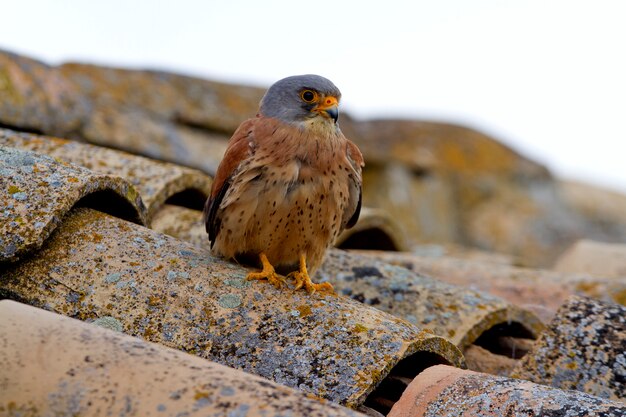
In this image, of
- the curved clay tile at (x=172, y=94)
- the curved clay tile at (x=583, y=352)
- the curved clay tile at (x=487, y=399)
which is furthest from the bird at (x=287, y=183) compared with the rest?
the curved clay tile at (x=172, y=94)

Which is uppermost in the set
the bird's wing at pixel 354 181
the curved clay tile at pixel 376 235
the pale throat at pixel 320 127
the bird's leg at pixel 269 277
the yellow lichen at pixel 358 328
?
the pale throat at pixel 320 127

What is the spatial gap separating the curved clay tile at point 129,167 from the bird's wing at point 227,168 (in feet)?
1.48

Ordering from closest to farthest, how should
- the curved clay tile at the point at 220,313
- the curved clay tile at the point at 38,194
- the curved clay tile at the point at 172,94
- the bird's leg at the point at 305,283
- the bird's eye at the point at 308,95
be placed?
the curved clay tile at the point at 220,313
the curved clay tile at the point at 38,194
the bird's leg at the point at 305,283
the bird's eye at the point at 308,95
the curved clay tile at the point at 172,94

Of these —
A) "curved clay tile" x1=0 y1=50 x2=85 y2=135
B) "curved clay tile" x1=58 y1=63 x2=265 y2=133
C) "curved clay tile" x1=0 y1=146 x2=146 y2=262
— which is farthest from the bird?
"curved clay tile" x1=58 y1=63 x2=265 y2=133

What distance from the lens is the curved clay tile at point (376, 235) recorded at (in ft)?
18.8

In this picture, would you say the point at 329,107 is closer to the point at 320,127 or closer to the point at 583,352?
the point at 320,127

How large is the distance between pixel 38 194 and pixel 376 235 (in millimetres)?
3264

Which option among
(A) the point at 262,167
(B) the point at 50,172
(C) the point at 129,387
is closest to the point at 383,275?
(A) the point at 262,167

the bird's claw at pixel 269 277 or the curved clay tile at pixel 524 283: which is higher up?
the bird's claw at pixel 269 277

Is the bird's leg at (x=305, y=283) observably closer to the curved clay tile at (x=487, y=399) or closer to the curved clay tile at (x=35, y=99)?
the curved clay tile at (x=487, y=399)

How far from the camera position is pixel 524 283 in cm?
494

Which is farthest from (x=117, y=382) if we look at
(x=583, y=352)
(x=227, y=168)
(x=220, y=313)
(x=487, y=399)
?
(x=227, y=168)

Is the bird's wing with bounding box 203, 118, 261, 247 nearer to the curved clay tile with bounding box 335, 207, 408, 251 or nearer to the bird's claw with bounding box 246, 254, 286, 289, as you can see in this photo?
the bird's claw with bounding box 246, 254, 286, 289

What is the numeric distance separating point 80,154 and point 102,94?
3.36 m
